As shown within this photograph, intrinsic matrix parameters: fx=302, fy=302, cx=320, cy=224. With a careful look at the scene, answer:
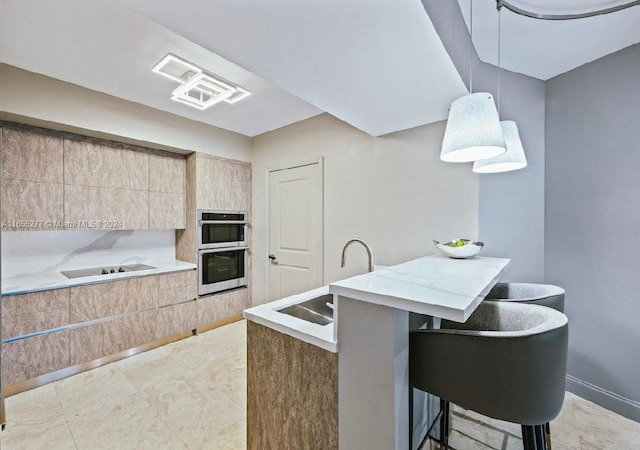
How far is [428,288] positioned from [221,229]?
10.4 ft

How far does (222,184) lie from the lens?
392cm

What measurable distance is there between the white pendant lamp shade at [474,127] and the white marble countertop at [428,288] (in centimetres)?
64

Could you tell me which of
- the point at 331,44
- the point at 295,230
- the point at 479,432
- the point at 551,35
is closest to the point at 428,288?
the point at 331,44

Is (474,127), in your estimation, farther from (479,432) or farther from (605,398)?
(605,398)

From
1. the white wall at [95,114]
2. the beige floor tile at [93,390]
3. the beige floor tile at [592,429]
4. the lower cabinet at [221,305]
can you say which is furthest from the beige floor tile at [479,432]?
the white wall at [95,114]

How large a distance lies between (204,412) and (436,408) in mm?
1635

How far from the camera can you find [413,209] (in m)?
2.82

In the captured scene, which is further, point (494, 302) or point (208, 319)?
point (208, 319)

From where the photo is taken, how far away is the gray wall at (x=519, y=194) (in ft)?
8.02

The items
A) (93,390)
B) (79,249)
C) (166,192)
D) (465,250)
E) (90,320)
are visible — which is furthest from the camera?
(166,192)

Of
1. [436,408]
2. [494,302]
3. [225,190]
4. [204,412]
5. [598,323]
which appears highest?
[225,190]

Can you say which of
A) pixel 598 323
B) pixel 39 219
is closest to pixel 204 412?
pixel 39 219

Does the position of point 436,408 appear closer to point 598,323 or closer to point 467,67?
point 598,323

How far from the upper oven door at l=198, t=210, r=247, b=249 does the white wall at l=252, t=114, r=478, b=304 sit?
3.13 feet
